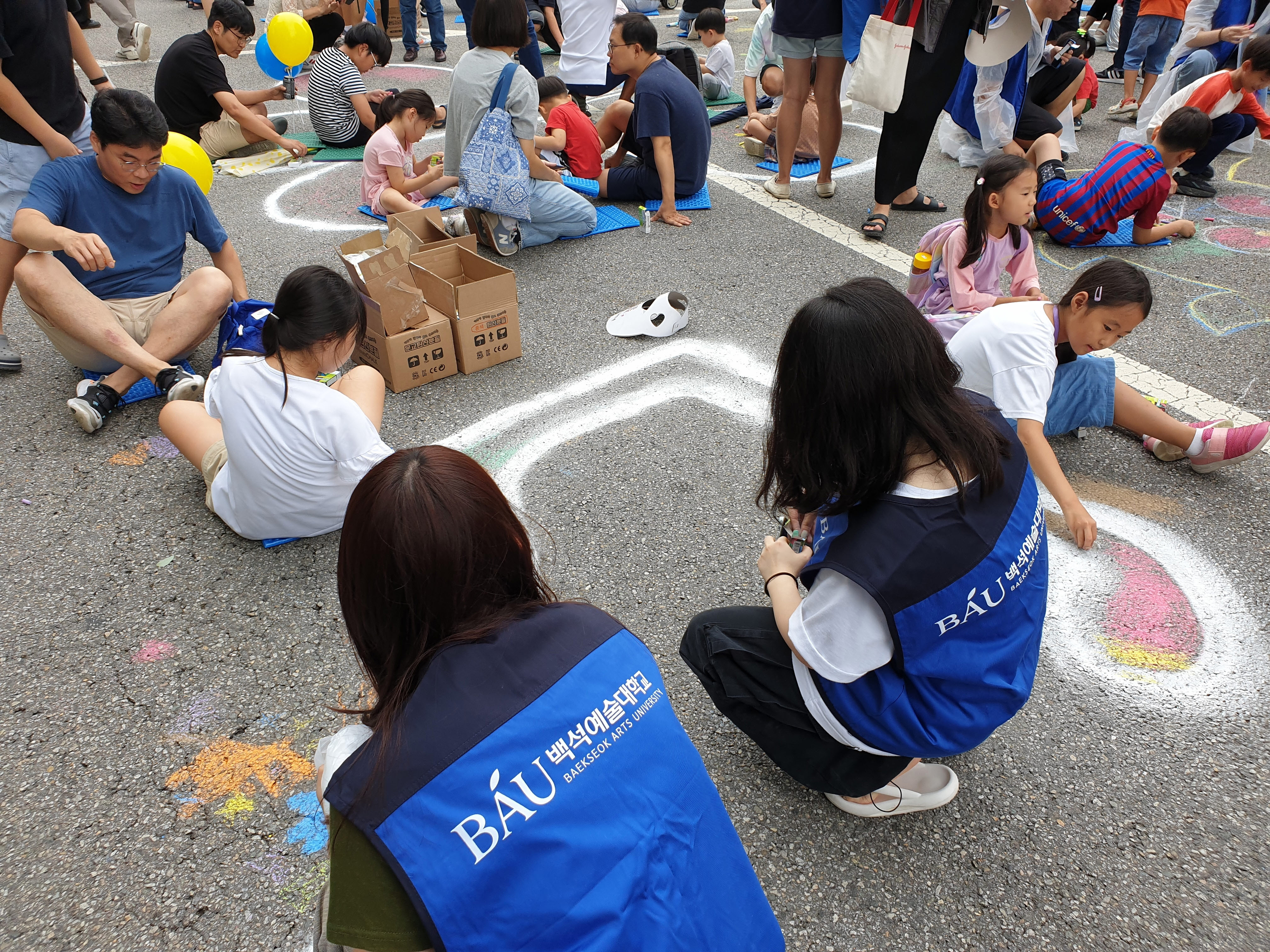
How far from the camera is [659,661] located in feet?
8.08

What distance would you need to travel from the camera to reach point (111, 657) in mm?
2434

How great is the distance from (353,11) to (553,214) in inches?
211

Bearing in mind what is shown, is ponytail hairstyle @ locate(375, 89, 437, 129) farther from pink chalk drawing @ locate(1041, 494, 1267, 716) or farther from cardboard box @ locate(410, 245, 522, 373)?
pink chalk drawing @ locate(1041, 494, 1267, 716)

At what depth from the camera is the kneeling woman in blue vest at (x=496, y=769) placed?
1.06m

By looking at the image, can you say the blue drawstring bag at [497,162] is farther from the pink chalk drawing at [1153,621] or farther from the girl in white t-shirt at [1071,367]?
the pink chalk drawing at [1153,621]

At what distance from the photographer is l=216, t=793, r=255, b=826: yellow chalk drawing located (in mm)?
2012

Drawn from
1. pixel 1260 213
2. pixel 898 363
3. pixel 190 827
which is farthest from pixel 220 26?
pixel 1260 213

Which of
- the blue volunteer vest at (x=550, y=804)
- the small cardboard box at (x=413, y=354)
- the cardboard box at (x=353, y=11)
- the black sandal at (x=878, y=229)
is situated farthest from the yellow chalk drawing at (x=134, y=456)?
the cardboard box at (x=353, y=11)

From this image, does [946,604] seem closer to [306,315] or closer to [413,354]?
[306,315]

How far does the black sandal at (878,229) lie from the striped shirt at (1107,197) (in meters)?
0.93

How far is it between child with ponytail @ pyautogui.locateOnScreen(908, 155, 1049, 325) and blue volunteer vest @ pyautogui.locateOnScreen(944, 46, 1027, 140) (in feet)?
6.67

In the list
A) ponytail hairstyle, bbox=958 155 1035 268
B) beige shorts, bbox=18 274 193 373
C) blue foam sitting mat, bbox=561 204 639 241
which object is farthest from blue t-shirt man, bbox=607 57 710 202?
beige shorts, bbox=18 274 193 373

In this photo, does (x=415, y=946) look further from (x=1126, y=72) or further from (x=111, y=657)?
(x=1126, y=72)

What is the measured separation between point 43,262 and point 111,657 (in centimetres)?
187
